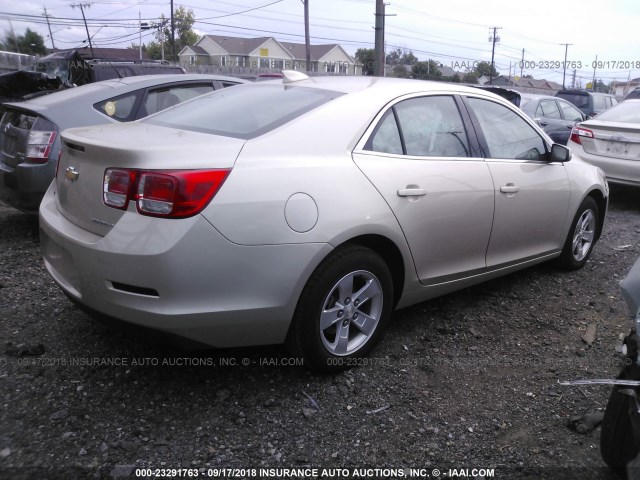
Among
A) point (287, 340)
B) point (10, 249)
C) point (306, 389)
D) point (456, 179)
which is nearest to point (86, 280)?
point (287, 340)

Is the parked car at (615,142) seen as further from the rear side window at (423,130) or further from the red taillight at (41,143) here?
the red taillight at (41,143)

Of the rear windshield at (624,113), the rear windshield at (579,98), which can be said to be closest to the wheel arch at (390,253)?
the rear windshield at (624,113)

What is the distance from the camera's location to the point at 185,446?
245cm

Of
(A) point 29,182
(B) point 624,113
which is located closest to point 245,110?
(A) point 29,182

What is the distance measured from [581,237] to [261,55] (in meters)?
75.1

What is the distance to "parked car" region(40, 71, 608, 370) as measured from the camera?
242cm

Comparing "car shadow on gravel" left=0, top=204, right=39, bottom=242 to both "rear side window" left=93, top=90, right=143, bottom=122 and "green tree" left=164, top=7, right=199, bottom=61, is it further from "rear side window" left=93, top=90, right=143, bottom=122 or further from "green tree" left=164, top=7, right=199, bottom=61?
"green tree" left=164, top=7, right=199, bottom=61

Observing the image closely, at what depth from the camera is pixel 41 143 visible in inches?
185

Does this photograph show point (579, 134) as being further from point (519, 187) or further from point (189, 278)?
point (189, 278)

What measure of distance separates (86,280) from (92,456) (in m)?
0.75

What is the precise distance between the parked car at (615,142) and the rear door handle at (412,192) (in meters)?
4.92

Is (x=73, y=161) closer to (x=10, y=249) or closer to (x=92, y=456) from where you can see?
(x=92, y=456)

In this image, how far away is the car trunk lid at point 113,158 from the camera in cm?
246

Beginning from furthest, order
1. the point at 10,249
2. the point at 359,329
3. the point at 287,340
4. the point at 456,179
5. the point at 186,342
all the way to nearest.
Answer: the point at 10,249 < the point at 456,179 < the point at 359,329 < the point at 287,340 < the point at 186,342
